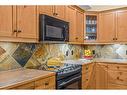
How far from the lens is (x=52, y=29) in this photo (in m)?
2.32

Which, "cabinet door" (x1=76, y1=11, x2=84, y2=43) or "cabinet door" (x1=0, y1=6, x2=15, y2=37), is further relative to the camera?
"cabinet door" (x1=76, y1=11, x2=84, y2=43)

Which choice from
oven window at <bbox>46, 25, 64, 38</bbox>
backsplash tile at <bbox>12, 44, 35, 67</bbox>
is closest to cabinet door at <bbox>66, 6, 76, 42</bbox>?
oven window at <bbox>46, 25, 64, 38</bbox>

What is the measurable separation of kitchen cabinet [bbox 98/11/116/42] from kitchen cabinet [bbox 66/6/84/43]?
50 centimetres

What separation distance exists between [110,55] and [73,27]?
1413mm

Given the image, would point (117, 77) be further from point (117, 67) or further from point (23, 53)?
point (23, 53)

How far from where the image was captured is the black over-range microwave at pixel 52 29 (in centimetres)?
209

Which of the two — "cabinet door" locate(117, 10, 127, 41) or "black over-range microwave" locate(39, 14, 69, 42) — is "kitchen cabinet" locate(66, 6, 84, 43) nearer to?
"black over-range microwave" locate(39, 14, 69, 42)

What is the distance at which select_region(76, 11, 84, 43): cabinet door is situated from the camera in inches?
134

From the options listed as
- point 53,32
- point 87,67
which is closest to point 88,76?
point 87,67

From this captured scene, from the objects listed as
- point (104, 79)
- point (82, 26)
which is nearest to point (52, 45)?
point (82, 26)

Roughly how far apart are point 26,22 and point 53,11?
2.21ft

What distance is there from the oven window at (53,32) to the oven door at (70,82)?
0.68m

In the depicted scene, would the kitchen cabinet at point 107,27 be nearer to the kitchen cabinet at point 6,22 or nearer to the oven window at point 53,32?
the oven window at point 53,32
